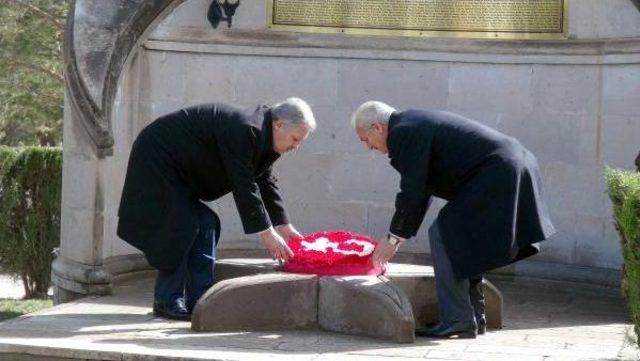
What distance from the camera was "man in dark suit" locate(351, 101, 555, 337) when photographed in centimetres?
689

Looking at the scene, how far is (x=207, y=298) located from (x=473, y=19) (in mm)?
3756

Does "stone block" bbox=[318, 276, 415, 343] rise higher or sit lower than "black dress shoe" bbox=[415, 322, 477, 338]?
higher

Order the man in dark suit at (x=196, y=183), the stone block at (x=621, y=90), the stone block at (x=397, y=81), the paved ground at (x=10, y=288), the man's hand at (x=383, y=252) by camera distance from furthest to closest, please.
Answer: the paved ground at (x=10, y=288) < the stone block at (x=397, y=81) < the stone block at (x=621, y=90) < the man in dark suit at (x=196, y=183) < the man's hand at (x=383, y=252)

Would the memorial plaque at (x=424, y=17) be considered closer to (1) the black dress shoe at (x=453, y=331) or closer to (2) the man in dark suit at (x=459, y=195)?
(2) the man in dark suit at (x=459, y=195)

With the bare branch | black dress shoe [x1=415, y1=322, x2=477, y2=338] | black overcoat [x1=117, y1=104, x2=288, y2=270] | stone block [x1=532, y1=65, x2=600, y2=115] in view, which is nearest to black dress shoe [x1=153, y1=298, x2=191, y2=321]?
black overcoat [x1=117, y1=104, x2=288, y2=270]

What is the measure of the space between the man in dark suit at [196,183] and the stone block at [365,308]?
402 millimetres

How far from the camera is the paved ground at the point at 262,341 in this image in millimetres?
6457

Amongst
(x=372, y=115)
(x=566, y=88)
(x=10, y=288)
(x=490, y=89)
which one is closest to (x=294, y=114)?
(x=372, y=115)

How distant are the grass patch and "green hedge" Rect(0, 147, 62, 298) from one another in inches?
14.8

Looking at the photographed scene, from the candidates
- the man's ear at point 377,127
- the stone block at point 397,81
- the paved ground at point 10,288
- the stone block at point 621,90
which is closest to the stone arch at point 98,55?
the stone block at point 397,81

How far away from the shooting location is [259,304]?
7160mm

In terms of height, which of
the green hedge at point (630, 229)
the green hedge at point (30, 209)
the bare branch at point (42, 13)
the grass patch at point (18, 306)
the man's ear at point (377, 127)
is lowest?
the grass patch at point (18, 306)

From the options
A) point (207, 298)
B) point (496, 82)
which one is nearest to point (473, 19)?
point (496, 82)

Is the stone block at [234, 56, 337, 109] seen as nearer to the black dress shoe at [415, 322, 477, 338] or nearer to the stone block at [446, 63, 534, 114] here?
the stone block at [446, 63, 534, 114]
